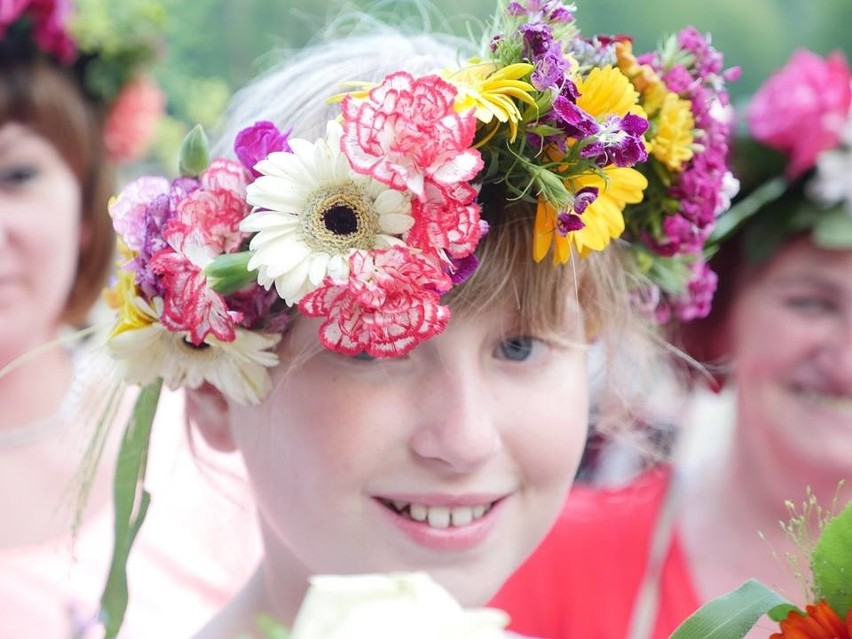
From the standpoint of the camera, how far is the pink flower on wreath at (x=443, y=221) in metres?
1.16

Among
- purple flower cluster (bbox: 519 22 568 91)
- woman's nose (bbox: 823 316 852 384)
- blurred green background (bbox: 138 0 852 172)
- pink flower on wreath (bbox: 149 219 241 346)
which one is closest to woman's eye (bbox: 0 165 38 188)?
blurred green background (bbox: 138 0 852 172)

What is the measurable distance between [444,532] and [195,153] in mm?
547

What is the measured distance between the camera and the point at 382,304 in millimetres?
1148

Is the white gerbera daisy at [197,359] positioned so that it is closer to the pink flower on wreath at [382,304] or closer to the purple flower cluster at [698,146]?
the pink flower on wreath at [382,304]

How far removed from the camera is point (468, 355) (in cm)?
129

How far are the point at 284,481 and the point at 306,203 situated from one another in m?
0.37

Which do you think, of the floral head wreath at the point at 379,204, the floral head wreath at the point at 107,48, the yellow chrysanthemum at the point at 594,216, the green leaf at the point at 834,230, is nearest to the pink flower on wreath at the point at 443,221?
the floral head wreath at the point at 379,204

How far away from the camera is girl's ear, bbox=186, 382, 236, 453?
58.4 inches

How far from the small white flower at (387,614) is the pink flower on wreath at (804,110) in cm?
189

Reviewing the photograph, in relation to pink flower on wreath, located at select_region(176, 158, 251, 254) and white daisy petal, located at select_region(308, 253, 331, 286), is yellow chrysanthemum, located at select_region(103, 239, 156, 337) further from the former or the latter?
white daisy petal, located at select_region(308, 253, 331, 286)

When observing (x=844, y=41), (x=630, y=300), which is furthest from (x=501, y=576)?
(x=844, y=41)

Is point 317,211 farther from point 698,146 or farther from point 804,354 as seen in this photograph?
point 804,354

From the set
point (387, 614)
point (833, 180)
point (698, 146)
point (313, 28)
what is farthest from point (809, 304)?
point (387, 614)

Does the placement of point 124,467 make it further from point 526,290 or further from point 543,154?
point 543,154
